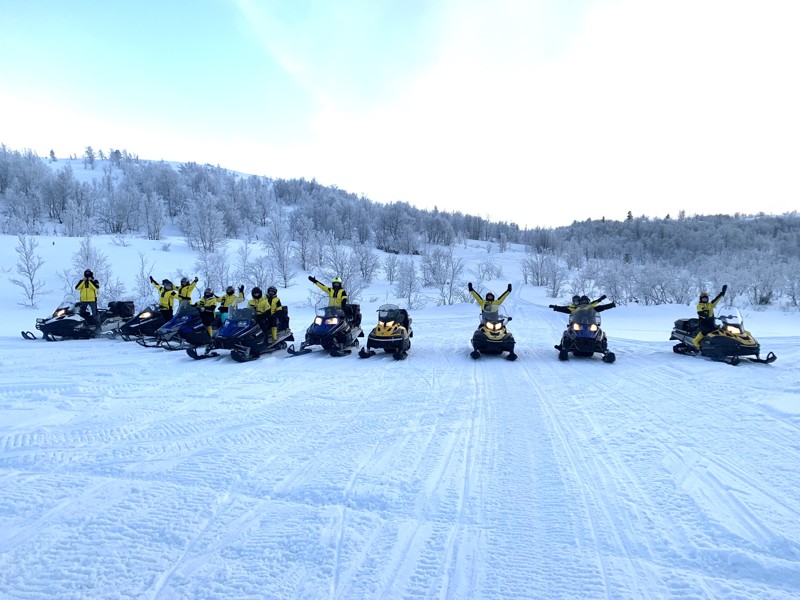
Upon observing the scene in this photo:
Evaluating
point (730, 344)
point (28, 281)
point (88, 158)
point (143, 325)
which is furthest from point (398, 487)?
point (88, 158)

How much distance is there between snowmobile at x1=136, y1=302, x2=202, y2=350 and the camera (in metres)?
11.0

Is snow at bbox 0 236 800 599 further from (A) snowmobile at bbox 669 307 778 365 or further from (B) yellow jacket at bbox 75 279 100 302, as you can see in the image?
(B) yellow jacket at bbox 75 279 100 302

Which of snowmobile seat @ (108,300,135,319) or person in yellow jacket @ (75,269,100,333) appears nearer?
person in yellow jacket @ (75,269,100,333)

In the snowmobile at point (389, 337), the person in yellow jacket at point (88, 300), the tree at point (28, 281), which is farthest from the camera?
the tree at point (28, 281)

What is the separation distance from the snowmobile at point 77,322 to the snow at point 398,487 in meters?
5.28

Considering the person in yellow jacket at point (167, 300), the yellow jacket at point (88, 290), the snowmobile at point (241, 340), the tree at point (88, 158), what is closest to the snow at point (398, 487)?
the snowmobile at point (241, 340)

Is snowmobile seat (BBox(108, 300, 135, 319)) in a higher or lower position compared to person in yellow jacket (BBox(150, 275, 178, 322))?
lower

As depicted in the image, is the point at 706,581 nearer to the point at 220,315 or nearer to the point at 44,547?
the point at 44,547

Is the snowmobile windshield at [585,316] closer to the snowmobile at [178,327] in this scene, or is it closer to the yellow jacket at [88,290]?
the snowmobile at [178,327]

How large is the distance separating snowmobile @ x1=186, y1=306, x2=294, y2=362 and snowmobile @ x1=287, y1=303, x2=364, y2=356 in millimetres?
773

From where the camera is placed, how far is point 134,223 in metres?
61.4

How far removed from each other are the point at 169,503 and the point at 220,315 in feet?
28.5

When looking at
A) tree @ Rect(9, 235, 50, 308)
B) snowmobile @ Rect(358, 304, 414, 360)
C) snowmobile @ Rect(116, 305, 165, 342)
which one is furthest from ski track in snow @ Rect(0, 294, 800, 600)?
tree @ Rect(9, 235, 50, 308)

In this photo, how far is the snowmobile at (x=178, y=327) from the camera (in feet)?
36.2
